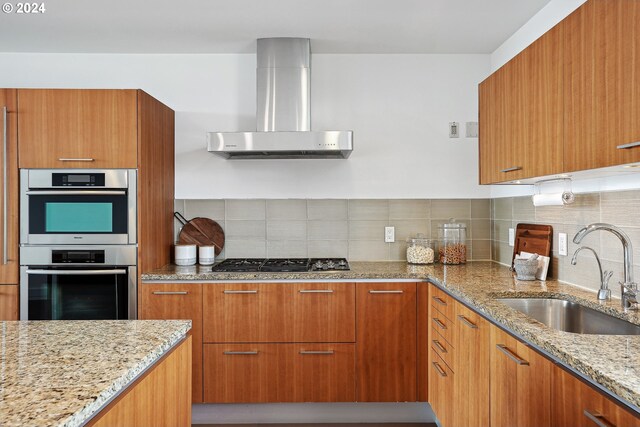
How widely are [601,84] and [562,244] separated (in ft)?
3.79

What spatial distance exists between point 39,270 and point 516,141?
2859mm

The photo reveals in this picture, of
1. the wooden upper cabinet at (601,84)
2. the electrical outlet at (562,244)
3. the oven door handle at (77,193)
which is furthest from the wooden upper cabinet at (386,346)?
the oven door handle at (77,193)

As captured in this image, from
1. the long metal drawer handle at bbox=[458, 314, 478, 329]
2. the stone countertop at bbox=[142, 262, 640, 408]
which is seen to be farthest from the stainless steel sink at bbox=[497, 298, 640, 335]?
the long metal drawer handle at bbox=[458, 314, 478, 329]

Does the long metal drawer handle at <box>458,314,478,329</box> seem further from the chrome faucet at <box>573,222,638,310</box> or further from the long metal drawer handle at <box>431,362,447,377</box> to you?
the chrome faucet at <box>573,222,638,310</box>

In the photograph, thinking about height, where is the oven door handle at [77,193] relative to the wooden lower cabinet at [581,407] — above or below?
above

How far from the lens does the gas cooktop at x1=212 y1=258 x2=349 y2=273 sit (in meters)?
2.98

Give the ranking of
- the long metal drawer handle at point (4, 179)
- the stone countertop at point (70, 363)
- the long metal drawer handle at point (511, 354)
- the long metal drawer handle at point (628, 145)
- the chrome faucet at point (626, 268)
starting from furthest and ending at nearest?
the long metal drawer handle at point (4, 179)
the chrome faucet at point (626, 268)
the long metal drawer handle at point (511, 354)
the long metal drawer handle at point (628, 145)
the stone countertop at point (70, 363)

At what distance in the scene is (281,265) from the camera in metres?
3.15

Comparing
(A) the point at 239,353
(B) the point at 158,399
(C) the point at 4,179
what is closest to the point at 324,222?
(A) the point at 239,353

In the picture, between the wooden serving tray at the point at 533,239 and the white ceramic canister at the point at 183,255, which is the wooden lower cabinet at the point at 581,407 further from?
the white ceramic canister at the point at 183,255

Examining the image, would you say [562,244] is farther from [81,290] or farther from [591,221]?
[81,290]

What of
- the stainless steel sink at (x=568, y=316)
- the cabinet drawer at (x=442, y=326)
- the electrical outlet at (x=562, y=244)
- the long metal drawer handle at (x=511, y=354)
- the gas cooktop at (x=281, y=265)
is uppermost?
the electrical outlet at (x=562, y=244)

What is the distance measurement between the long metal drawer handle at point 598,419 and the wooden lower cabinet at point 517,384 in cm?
22

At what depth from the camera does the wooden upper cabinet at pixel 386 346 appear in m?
2.86
